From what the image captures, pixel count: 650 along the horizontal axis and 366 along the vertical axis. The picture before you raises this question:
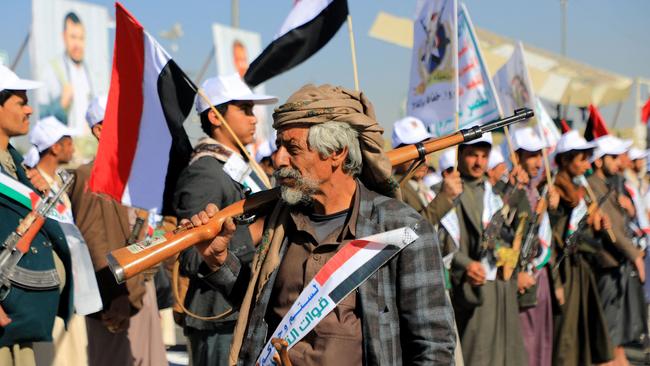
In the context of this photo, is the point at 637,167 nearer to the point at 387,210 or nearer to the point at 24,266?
the point at 24,266

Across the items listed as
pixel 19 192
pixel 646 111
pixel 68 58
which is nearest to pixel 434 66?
pixel 19 192

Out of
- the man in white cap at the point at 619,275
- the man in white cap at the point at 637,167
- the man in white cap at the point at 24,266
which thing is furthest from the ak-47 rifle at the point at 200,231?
the man in white cap at the point at 637,167

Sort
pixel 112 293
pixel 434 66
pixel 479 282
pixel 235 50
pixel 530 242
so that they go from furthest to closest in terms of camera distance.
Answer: pixel 235 50 → pixel 434 66 → pixel 530 242 → pixel 479 282 → pixel 112 293

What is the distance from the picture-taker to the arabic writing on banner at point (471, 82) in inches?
336

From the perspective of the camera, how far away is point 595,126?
12.1 meters

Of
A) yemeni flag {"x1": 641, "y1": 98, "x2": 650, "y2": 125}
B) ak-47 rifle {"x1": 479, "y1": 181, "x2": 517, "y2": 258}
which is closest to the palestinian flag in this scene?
ak-47 rifle {"x1": 479, "y1": 181, "x2": 517, "y2": 258}

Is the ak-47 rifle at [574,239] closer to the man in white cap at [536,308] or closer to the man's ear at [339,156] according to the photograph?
the man in white cap at [536,308]

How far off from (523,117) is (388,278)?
1.12 meters

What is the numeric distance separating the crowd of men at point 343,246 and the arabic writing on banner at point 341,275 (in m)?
0.05

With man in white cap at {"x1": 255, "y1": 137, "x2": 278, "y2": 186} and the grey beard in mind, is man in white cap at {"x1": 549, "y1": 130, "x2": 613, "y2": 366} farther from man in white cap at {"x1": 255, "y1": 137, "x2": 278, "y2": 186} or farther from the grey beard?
the grey beard

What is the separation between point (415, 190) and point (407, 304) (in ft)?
15.0

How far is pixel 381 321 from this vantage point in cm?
350

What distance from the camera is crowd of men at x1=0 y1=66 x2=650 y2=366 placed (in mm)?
3564

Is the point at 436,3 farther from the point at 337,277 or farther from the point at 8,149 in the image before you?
the point at 337,277
